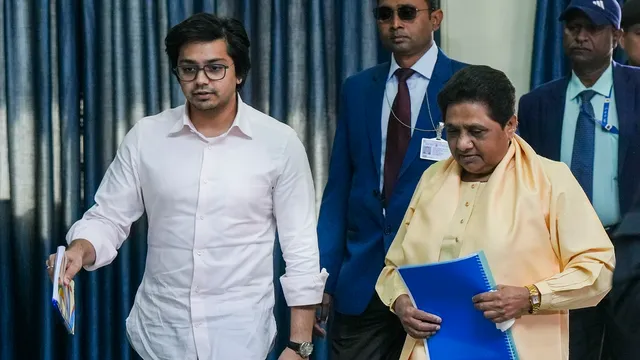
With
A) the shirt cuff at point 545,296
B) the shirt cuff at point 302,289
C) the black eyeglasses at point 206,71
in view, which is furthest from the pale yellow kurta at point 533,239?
the black eyeglasses at point 206,71

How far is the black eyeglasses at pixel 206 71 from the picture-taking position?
236 centimetres

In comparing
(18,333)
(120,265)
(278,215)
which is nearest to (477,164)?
(278,215)

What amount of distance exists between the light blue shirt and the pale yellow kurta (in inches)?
14.5

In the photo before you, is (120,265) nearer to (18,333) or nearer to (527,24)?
(18,333)

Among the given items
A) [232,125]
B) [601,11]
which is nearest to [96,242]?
[232,125]

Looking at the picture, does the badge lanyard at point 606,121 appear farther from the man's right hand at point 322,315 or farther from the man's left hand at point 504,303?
the man's right hand at point 322,315

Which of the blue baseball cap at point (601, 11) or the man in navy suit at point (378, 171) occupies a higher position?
the blue baseball cap at point (601, 11)

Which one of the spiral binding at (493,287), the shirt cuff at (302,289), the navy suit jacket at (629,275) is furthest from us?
the shirt cuff at (302,289)

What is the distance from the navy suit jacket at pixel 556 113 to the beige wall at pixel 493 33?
3.31 feet

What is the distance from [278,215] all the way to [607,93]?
42.4 inches

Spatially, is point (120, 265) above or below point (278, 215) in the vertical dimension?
below

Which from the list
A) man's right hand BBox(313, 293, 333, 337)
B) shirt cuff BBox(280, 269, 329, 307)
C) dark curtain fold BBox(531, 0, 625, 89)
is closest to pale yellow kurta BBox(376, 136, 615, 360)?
shirt cuff BBox(280, 269, 329, 307)

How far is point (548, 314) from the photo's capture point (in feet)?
Answer: 6.68

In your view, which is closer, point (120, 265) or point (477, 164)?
point (477, 164)
